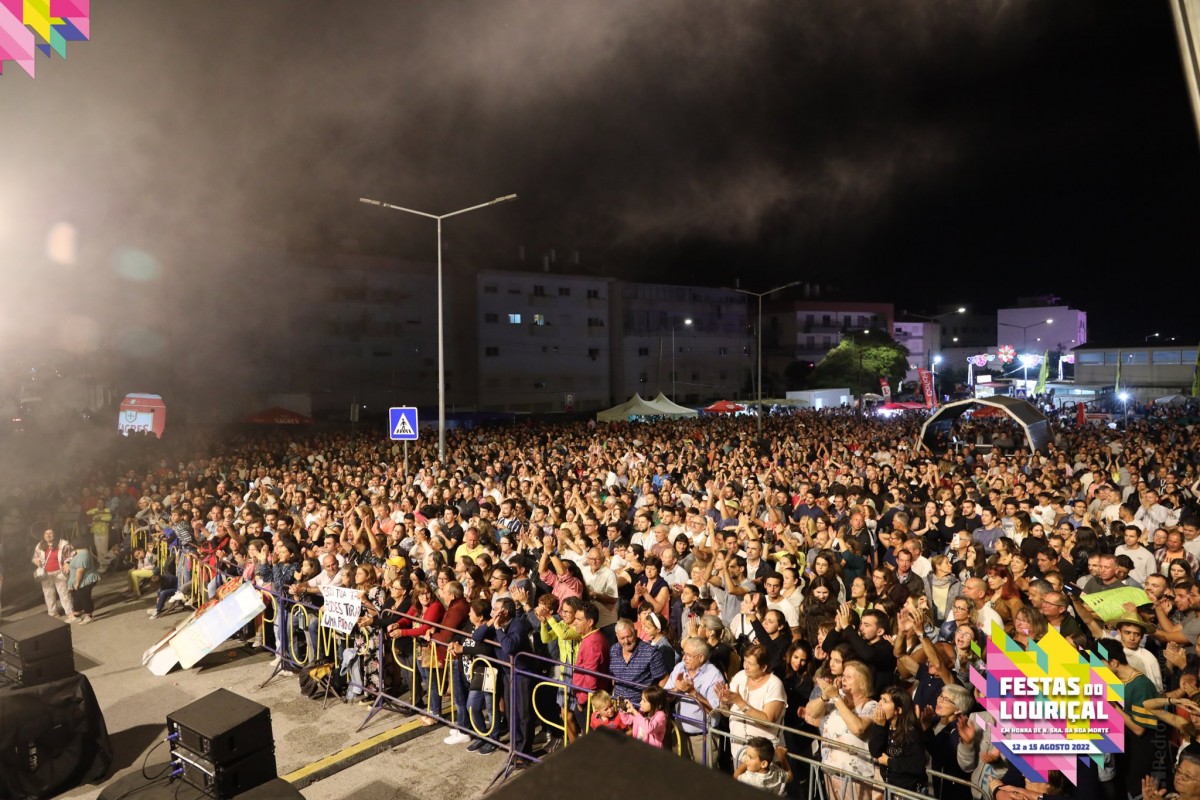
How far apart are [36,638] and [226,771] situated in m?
2.59

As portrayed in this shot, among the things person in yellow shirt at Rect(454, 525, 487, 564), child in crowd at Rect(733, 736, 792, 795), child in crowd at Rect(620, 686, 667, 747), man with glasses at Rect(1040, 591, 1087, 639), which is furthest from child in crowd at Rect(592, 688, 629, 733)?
person in yellow shirt at Rect(454, 525, 487, 564)

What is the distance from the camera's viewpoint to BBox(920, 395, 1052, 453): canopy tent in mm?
18438

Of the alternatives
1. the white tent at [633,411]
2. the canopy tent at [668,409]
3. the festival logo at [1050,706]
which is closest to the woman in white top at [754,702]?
the festival logo at [1050,706]

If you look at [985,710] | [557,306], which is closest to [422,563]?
[985,710]

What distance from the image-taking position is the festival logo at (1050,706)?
4039 mm

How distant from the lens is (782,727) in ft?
14.4

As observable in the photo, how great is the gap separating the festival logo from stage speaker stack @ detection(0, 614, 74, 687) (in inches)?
260

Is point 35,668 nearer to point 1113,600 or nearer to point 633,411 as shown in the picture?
point 1113,600

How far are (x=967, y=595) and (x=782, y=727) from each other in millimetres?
2284

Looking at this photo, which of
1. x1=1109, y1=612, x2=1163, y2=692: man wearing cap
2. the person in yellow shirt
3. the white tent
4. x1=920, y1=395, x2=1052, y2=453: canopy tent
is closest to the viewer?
x1=1109, y1=612, x2=1163, y2=692: man wearing cap

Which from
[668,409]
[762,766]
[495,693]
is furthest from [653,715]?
[668,409]

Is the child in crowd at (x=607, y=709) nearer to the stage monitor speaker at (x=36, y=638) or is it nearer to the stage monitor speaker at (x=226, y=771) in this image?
the stage monitor speaker at (x=226, y=771)

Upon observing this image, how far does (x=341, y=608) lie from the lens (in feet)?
23.6

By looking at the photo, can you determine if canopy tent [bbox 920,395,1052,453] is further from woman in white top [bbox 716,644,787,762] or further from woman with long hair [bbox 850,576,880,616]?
woman in white top [bbox 716,644,787,762]
